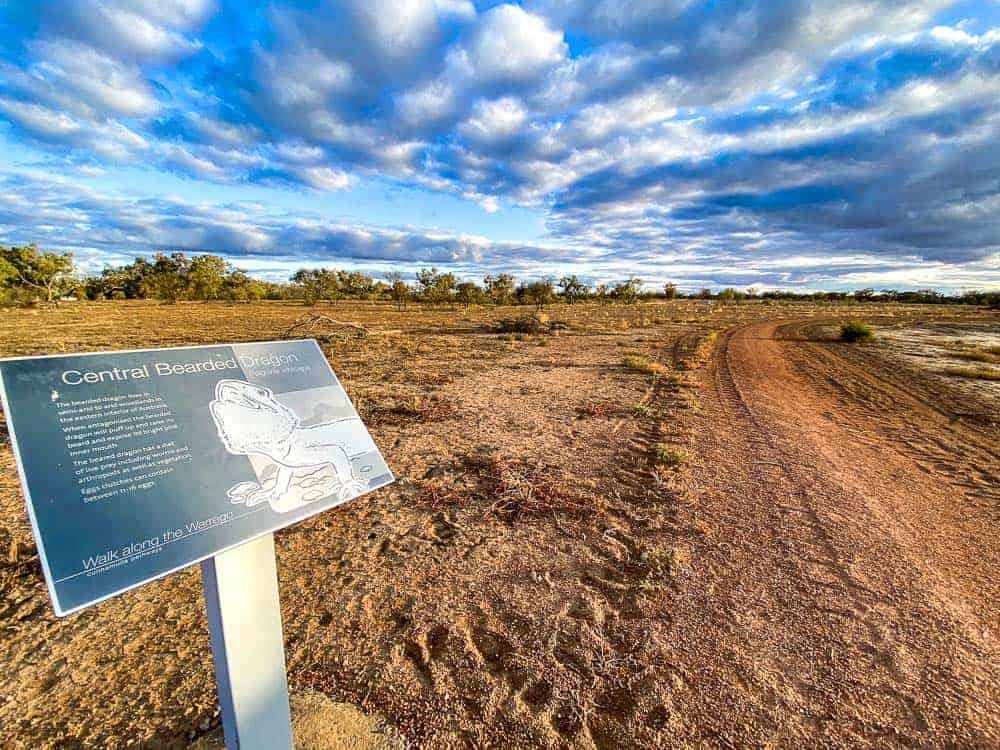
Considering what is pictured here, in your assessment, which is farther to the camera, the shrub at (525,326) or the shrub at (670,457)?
the shrub at (525,326)

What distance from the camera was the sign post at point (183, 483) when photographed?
165 cm

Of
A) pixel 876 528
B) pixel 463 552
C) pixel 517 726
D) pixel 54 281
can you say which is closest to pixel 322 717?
pixel 517 726

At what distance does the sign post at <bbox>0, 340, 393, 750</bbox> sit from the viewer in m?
1.65

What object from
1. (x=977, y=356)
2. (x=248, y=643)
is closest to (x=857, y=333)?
(x=977, y=356)

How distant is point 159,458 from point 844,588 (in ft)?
15.9

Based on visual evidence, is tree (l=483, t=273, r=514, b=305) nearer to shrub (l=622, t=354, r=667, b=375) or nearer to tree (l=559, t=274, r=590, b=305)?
tree (l=559, t=274, r=590, b=305)

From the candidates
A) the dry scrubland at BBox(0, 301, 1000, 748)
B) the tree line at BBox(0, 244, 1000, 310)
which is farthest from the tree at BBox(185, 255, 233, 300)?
the dry scrubland at BBox(0, 301, 1000, 748)

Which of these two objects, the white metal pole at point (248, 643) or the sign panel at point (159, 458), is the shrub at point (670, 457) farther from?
the white metal pole at point (248, 643)

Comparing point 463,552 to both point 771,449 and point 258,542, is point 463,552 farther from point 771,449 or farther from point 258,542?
point 771,449

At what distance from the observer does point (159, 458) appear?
196 centimetres

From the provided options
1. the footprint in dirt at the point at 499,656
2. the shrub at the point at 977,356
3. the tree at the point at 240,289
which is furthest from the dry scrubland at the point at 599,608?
the tree at the point at 240,289

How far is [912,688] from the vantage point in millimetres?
2773

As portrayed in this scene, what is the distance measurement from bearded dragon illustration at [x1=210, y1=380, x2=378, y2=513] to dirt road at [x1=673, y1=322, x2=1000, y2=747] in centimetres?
254

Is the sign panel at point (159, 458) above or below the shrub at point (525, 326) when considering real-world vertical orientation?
above
